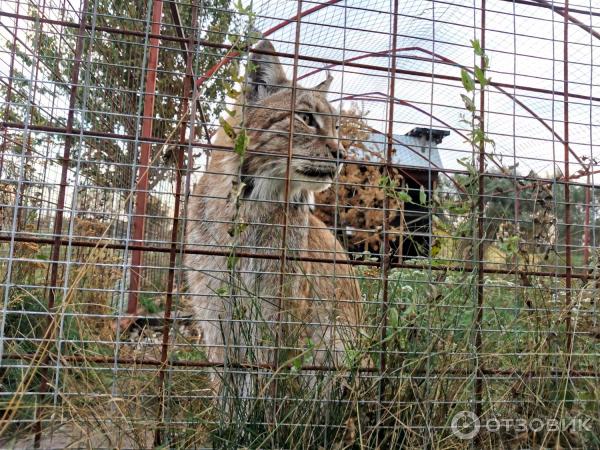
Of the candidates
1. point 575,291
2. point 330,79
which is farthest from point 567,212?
point 330,79

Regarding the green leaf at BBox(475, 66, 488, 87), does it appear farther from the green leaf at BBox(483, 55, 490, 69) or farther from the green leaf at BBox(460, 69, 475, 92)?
the green leaf at BBox(483, 55, 490, 69)

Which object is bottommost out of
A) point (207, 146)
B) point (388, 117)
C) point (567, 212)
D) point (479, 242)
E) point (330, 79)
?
point (479, 242)

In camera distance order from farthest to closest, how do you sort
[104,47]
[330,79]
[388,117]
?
1. [104,47]
2. [330,79]
3. [388,117]

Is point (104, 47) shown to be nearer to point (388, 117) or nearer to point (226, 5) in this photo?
point (226, 5)

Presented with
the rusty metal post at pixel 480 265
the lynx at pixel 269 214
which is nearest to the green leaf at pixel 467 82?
the rusty metal post at pixel 480 265

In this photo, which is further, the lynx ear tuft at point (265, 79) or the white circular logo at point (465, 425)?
the lynx ear tuft at point (265, 79)

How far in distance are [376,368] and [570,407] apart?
1024mm

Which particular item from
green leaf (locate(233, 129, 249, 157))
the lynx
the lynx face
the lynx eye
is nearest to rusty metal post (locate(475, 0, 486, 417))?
the lynx

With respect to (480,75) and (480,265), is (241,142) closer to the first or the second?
(480,75)

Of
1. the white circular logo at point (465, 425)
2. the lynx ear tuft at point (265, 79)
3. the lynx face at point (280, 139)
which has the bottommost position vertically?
the white circular logo at point (465, 425)

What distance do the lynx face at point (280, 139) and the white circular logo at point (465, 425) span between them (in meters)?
1.68

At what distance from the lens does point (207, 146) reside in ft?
8.10

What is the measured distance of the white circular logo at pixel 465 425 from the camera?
222 centimetres

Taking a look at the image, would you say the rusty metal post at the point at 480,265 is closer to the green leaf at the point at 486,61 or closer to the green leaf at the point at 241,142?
the green leaf at the point at 486,61
